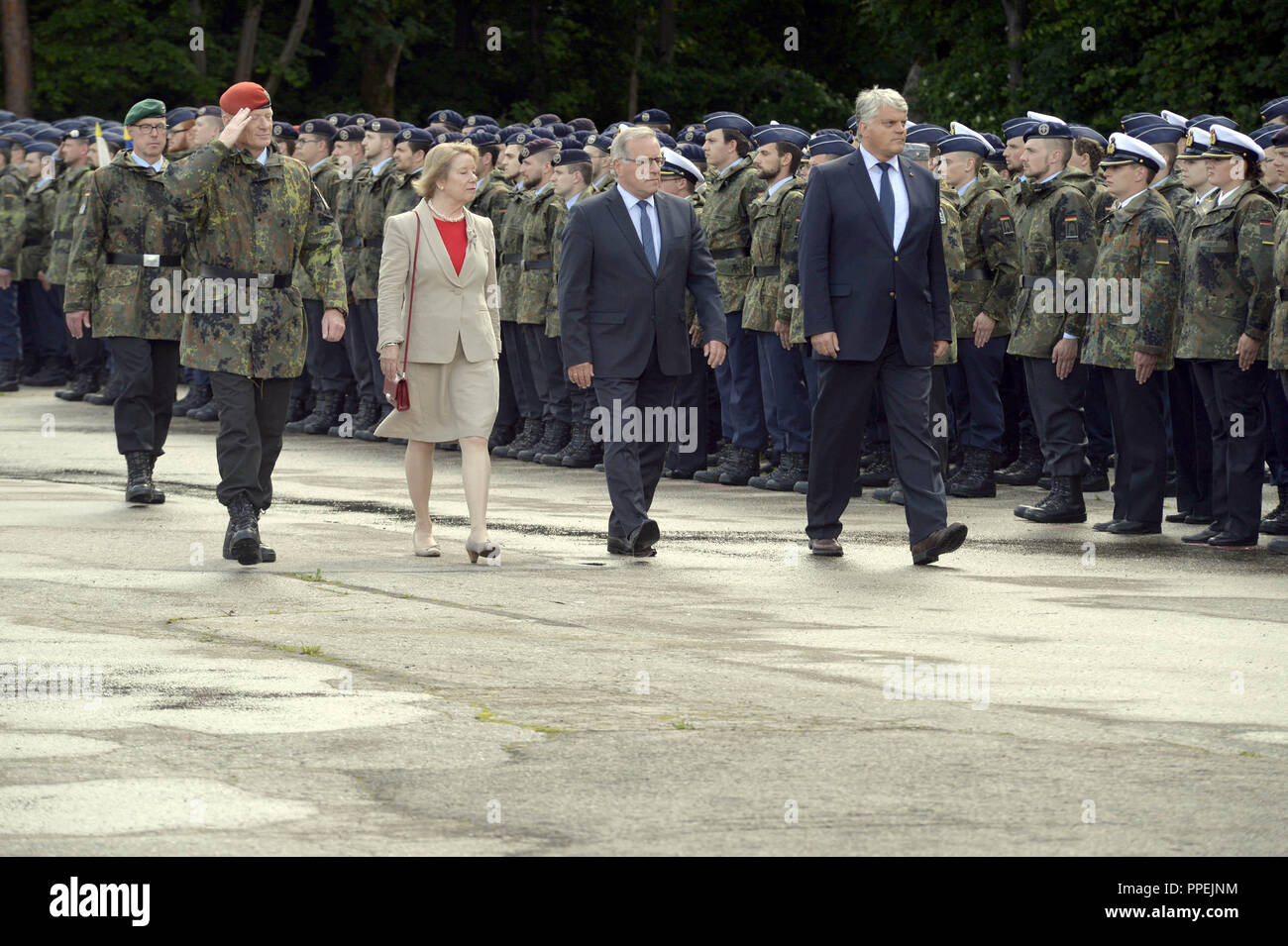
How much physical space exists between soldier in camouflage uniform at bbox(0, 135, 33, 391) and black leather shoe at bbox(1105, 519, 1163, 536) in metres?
13.7

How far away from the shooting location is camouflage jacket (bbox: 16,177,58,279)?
23.3m

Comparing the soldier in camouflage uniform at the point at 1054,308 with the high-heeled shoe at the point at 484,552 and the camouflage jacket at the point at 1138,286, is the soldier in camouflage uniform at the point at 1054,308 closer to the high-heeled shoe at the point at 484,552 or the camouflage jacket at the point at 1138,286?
the camouflage jacket at the point at 1138,286

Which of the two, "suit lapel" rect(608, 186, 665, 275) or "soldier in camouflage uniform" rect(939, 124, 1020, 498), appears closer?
"suit lapel" rect(608, 186, 665, 275)

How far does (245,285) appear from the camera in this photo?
11.3 m

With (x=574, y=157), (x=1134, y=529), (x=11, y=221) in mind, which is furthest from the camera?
(x=11, y=221)

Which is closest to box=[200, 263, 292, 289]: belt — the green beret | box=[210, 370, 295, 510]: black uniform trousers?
box=[210, 370, 295, 510]: black uniform trousers

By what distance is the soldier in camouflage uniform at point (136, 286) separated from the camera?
13.9 metres

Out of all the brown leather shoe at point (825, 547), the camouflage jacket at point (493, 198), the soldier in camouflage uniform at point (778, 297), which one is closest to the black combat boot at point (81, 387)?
the camouflage jacket at point (493, 198)

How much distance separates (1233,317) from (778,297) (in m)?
3.68

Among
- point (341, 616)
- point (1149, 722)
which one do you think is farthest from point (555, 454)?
point (1149, 722)

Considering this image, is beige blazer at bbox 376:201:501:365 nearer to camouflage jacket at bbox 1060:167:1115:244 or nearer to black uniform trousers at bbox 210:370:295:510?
black uniform trousers at bbox 210:370:295:510

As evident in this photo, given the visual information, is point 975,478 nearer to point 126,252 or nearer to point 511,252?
point 511,252

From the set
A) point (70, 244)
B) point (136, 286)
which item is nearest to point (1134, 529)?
point (136, 286)

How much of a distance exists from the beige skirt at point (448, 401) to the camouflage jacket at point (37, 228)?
41.4 feet
